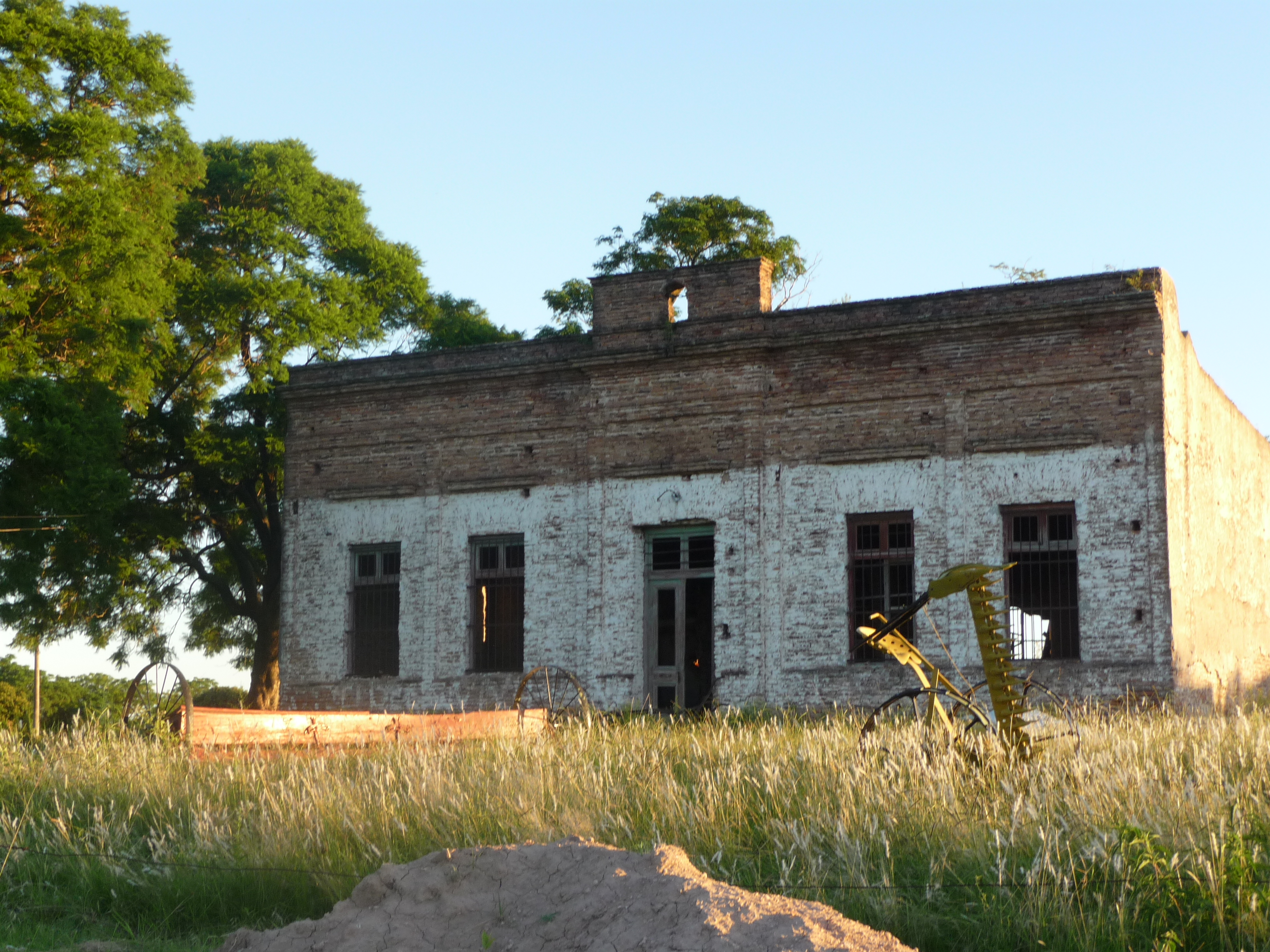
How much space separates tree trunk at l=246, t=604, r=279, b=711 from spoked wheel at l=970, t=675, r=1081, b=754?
13893 mm

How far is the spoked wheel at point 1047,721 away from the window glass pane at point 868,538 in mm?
2301

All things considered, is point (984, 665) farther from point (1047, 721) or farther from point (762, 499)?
point (762, 499)

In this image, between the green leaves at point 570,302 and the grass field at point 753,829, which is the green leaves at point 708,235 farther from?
the grass field at point 753,829

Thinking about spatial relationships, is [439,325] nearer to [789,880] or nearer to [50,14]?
[50,14]

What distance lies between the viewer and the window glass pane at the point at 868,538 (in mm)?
17625

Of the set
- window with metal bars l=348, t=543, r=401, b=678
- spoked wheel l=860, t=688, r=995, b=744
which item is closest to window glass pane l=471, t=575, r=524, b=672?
window with metal bars l=348, t=543, r=401, b=678

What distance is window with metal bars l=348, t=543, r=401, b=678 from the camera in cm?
2030

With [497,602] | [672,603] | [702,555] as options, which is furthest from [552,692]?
[702,555]

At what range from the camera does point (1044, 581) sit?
16.9 meters

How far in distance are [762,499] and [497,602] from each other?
449 cm

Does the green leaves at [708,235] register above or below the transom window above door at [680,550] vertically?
above

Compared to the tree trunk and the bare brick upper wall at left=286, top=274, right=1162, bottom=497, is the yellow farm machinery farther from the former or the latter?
the tree trunk

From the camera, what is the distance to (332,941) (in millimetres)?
5371

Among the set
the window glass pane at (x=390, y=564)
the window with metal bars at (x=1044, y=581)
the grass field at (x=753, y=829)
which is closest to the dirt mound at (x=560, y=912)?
the grass field at (x=753, y=829)
